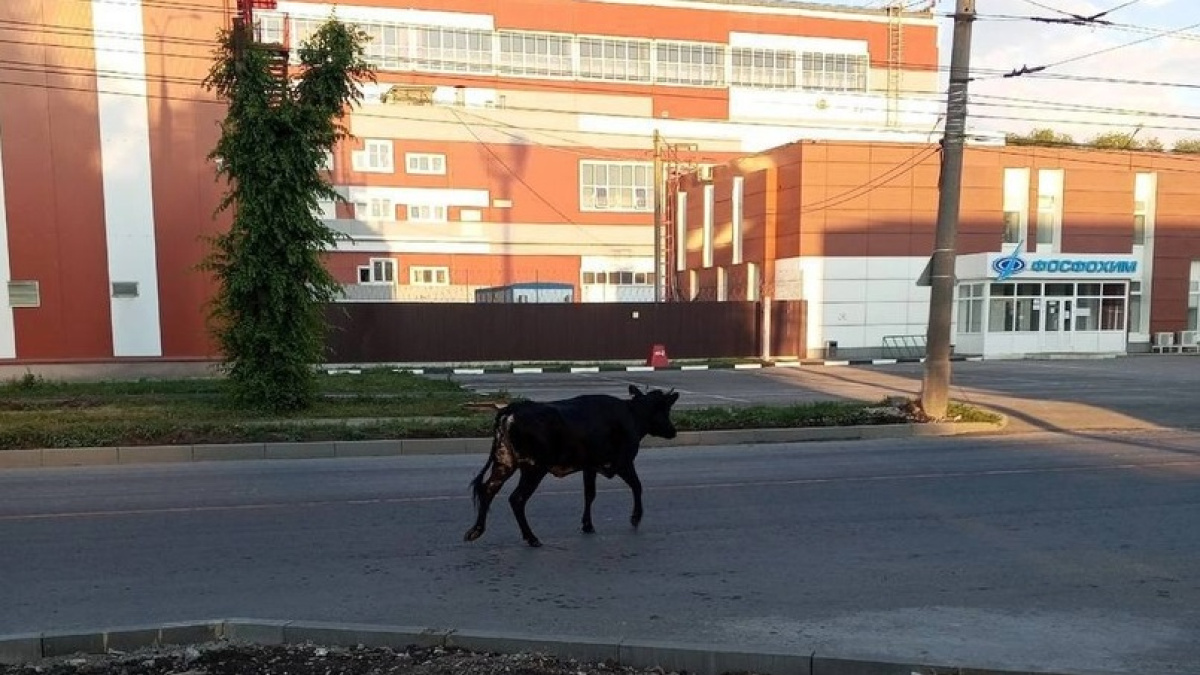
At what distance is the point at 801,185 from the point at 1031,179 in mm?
10364

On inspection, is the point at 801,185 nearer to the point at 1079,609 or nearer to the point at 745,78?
the point at 745,78

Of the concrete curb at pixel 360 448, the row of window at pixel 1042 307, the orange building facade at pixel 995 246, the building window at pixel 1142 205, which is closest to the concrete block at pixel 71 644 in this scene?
the concrete curb at pixel 360 448

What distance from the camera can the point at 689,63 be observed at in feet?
168

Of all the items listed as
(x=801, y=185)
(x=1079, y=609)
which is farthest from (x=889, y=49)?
(x=1079, y=609)

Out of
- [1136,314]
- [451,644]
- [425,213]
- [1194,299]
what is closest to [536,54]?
[425,213]

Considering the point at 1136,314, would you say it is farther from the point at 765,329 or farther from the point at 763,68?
the point at 763,68

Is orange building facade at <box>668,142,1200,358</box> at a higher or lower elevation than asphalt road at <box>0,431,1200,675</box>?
higher

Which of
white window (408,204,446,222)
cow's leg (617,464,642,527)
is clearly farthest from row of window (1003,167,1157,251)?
cow's leg (617,464,642,527)

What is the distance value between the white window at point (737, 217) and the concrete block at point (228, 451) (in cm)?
3078

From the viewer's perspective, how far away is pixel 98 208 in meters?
22.9

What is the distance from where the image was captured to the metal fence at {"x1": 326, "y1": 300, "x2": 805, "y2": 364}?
3016 cm

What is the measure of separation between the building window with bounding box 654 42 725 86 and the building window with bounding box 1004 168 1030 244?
20.6m

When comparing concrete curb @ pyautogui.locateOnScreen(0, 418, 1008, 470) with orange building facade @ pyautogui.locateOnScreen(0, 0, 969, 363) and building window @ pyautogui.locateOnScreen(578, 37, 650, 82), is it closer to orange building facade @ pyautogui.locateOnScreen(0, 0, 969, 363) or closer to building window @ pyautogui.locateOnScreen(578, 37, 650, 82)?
orange building facade @ pyautogui.locateOnScreen(0, 0, 969, 363)

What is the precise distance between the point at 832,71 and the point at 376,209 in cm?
2982
